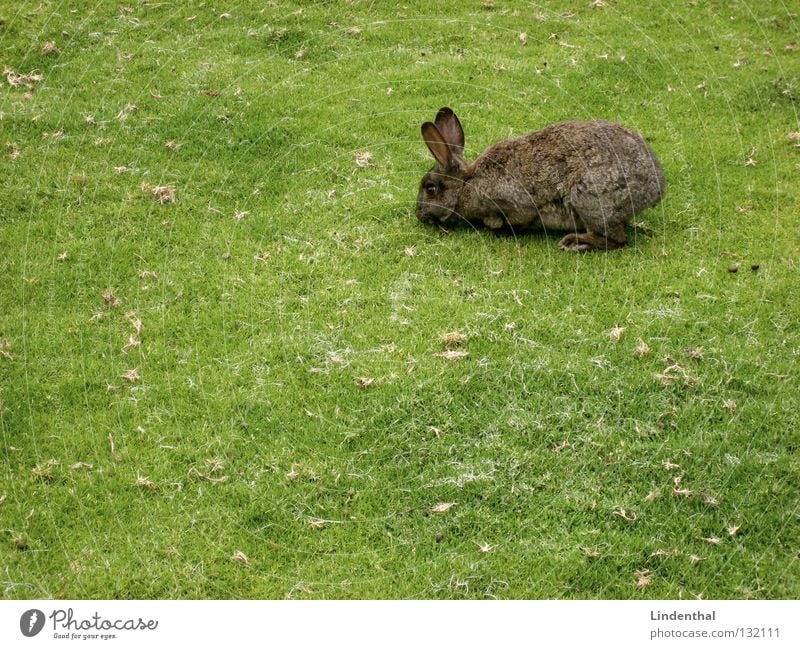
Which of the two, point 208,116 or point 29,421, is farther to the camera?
point 208,116

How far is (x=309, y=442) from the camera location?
19.7 feet

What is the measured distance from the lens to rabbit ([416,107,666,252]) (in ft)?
24.9

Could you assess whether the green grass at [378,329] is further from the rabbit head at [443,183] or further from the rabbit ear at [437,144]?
the rabbit ear at [437,144]

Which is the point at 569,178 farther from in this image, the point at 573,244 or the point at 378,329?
the point at 378,329

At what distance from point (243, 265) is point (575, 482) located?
3.81m

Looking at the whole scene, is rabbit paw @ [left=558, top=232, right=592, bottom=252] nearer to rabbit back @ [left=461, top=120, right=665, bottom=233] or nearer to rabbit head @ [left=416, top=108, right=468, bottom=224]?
rabbit back @ [left=461, top=120, right=665, bottom=233]

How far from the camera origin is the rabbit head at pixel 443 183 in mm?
8375

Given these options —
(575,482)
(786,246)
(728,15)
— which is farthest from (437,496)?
(728,15)

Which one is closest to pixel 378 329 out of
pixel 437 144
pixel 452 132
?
pixel 437 144

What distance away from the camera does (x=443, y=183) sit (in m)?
8.43

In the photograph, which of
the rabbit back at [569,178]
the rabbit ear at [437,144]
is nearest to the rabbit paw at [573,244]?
the rabbit back at [569,178]

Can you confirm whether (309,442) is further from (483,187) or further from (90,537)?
(483,187)

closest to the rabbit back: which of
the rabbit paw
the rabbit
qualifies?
the rabbit

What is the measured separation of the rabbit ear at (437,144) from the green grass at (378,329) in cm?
83
